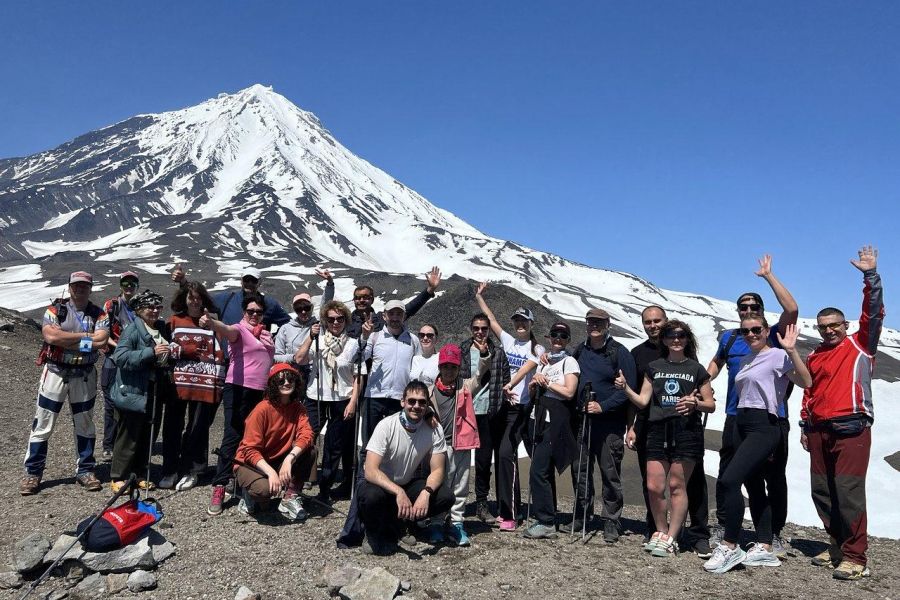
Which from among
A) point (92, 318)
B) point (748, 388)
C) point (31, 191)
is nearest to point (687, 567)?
point (748, 388)

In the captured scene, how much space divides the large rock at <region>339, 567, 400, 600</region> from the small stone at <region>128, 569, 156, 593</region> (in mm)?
1533

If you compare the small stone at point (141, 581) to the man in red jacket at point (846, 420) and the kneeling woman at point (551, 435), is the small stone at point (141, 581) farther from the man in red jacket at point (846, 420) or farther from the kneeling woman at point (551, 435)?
the man in red jacket at point (846, 420)

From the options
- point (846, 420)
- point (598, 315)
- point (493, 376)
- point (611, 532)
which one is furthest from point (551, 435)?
point (846, 420)

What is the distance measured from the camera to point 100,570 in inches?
193

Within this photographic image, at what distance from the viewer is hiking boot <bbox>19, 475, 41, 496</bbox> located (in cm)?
666

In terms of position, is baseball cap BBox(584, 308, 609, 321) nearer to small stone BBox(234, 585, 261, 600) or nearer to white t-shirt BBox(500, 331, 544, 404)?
white t-shirt BBox(500, 331, 544, 404)

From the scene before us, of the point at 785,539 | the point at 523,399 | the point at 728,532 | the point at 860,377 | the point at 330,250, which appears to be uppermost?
the point at 330,250

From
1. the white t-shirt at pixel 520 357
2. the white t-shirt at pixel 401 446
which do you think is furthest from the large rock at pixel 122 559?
the white t-shirt at pixel 520 357

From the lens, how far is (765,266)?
616 cm

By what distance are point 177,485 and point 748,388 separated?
6.02m

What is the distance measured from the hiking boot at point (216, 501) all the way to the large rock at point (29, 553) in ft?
4.63

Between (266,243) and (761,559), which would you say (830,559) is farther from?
(266,243)

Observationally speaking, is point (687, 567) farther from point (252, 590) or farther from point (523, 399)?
point (252, 590)

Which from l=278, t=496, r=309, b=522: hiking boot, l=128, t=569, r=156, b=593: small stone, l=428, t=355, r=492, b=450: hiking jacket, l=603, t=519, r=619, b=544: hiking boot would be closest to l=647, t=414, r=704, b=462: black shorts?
l=603, t=519, r=619, b=544: hiking boot
